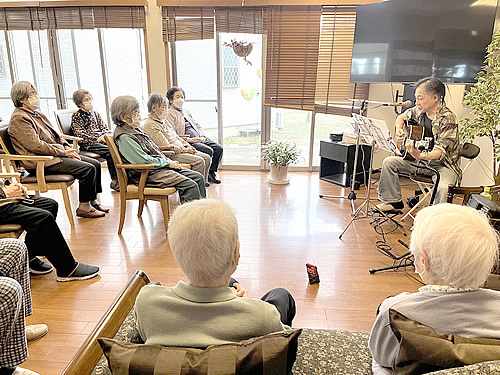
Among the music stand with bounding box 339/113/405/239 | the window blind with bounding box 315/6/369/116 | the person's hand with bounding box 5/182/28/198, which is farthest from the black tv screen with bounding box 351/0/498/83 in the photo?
the person's hand with bounding box 5/182/28/198

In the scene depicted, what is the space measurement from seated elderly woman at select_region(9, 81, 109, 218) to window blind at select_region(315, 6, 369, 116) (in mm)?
3025

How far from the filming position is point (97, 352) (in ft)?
3.90

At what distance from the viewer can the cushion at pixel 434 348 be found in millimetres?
964

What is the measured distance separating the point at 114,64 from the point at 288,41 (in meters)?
2.52

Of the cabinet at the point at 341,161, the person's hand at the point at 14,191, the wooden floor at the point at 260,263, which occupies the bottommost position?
the wooden floor at the point at 260,263

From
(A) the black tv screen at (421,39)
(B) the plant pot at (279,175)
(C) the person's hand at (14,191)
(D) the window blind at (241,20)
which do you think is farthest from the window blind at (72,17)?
(C) the person's hand at (14,191)

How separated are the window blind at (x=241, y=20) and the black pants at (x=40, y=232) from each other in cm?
336

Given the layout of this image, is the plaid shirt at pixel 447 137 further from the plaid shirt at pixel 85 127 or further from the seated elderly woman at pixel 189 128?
the plaid shirt at pixel 85 127

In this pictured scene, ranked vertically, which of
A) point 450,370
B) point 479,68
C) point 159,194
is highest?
point 479,68

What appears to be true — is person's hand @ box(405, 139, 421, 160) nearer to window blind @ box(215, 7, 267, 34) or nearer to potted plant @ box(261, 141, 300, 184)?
potted plant @ box(261, 141, 300, 184)

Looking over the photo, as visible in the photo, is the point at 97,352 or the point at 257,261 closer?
the point at 97,352

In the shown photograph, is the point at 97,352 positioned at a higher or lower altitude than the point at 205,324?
lower

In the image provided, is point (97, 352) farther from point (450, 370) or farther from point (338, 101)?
point (338, 101)

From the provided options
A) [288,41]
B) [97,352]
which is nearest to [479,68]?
[288,41]
